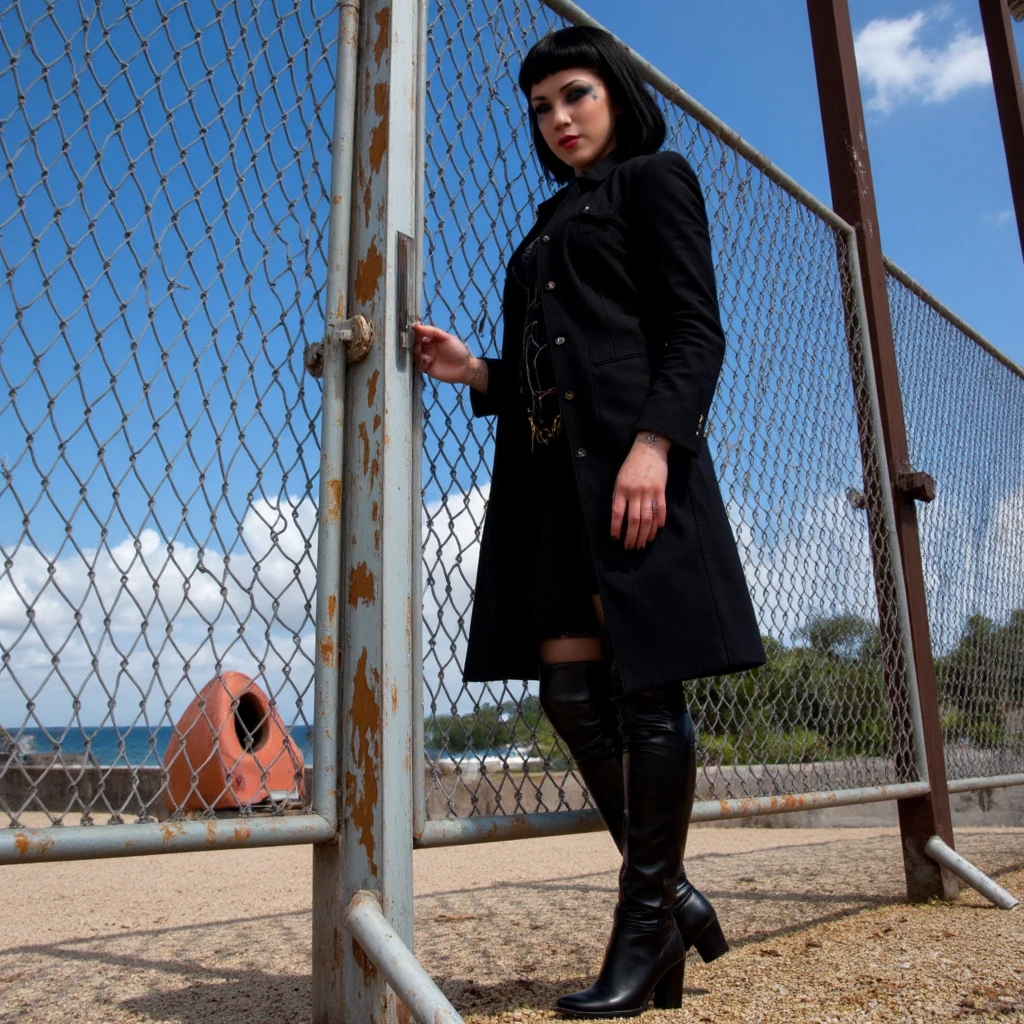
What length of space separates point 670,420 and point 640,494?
138mm

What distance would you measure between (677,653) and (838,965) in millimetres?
1047

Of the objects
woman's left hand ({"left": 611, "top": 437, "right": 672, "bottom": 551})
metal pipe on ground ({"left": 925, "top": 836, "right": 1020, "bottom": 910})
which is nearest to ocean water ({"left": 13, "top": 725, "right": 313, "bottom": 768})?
woman's left hand ({"left": 611, "top": 437, "right": 672, "bottom": 551})

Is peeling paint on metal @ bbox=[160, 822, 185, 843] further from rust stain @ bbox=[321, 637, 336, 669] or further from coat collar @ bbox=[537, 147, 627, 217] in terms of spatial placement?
coat collar @ bbox=[537, 147, 627, 217]

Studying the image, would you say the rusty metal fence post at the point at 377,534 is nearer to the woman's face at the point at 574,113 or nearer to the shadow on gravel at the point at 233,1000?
the woman's face at the point at 574,113

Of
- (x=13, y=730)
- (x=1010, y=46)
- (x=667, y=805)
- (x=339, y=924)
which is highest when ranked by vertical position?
(x=1010, y=46)

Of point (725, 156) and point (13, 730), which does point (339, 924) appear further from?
point (725, 156)

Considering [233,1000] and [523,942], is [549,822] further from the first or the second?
[523,942]

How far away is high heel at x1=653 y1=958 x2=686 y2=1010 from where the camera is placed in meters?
1.79

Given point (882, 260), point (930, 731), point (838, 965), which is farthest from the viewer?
point (882, 260)


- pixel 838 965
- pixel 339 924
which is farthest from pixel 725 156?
pixel 339 924

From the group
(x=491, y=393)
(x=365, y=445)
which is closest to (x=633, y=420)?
(x=491, y=393)

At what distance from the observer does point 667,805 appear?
1.71 m

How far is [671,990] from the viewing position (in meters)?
1.79

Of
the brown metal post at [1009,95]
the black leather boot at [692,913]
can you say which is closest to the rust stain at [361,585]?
the black leather boot at [692,913]
